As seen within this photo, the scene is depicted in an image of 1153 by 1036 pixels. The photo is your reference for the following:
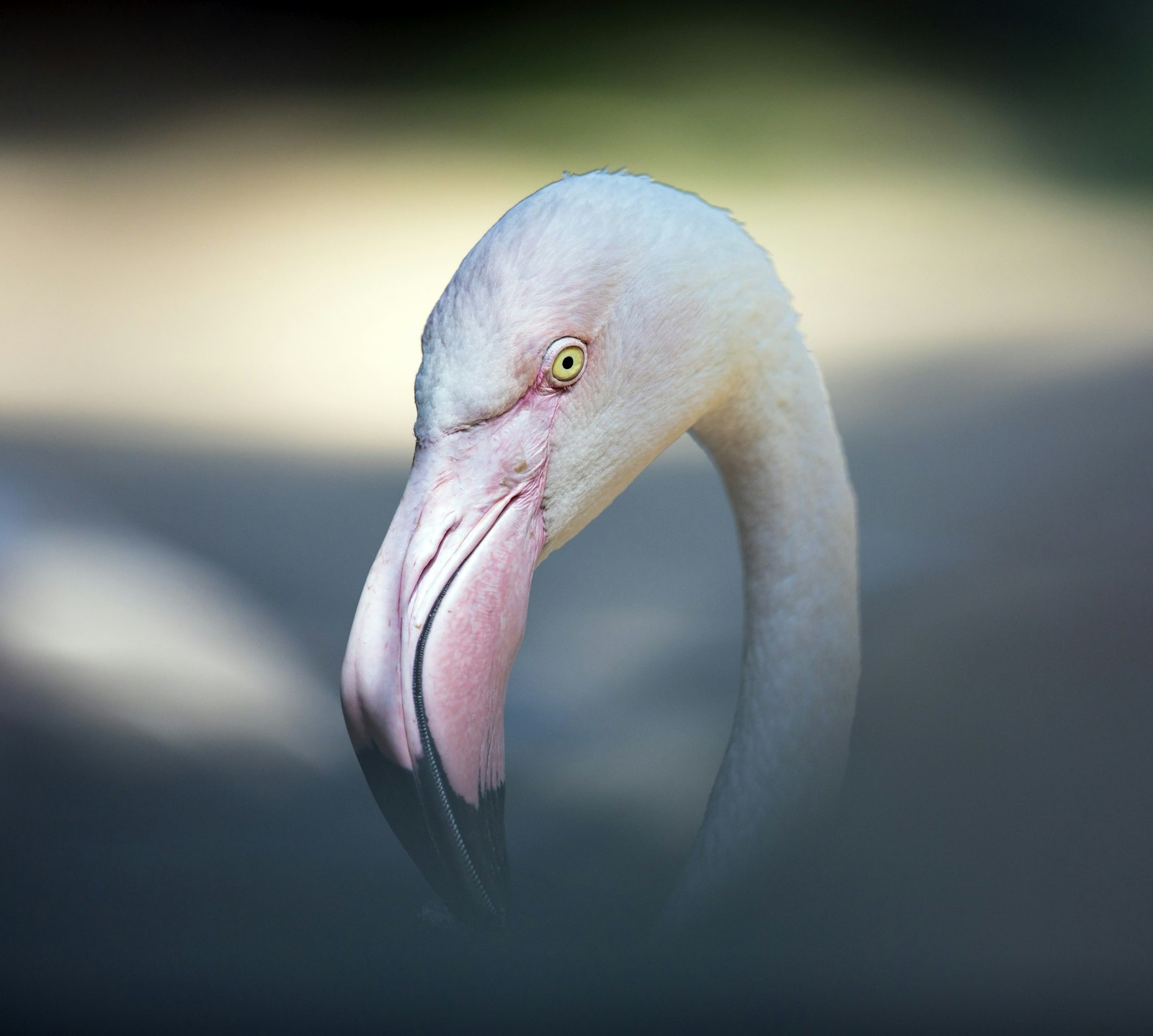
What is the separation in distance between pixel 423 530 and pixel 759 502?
0.31m

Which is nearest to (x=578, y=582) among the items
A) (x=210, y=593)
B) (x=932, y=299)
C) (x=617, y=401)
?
(x=210, y=593)

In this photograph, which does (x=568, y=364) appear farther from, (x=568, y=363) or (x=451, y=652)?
(x=451, y=652)

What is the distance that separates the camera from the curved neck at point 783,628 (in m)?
0.81

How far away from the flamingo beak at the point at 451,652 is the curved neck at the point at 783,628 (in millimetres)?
208

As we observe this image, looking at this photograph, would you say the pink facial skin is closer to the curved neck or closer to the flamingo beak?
the flamingo beak

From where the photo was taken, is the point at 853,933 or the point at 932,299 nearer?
the point at 853,933

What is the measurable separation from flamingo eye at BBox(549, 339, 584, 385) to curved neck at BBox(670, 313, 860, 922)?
0.16 metres

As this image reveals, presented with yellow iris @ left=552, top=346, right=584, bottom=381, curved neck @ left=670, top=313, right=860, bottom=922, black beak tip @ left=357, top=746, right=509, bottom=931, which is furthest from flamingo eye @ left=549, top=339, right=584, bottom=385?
black beak tip @ left=357, top=746, right=509, bottom=931

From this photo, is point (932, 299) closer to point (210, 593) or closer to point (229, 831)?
point (210, 593)

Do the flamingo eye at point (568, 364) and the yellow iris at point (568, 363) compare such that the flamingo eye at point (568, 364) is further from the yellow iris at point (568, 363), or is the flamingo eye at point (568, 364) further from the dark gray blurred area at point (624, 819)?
the dark gray blurred area at point (624, 819)

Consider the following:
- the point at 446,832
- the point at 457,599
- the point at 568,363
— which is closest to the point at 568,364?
the point at 568,363

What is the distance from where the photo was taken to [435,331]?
654mm

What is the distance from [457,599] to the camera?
2.12ft

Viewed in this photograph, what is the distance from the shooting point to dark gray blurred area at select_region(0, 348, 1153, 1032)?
68cm
